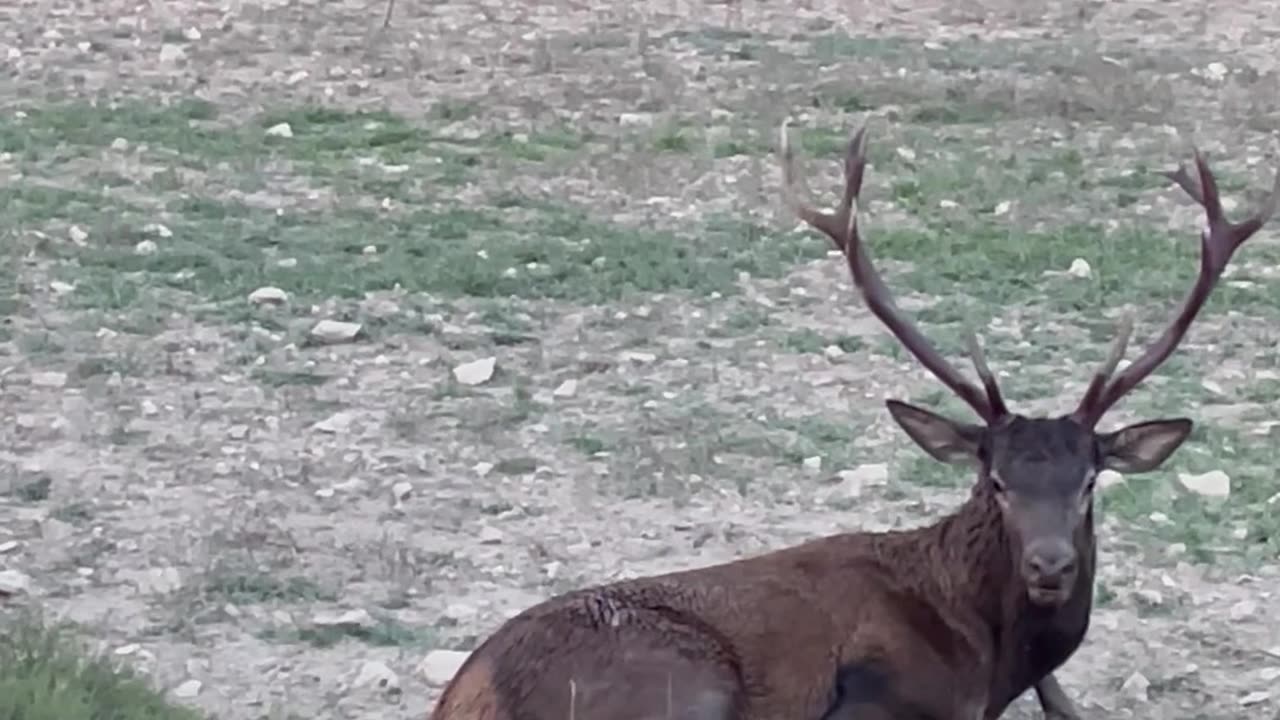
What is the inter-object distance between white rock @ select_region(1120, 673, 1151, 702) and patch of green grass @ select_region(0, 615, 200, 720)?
2583 mm

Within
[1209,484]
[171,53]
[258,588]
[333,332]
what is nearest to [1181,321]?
[1209,484]

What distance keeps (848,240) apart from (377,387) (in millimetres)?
3158

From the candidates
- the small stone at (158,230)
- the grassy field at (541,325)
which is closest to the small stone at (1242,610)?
the grassy field at (541,325)

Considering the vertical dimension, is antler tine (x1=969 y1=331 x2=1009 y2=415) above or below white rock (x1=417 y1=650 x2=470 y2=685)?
above

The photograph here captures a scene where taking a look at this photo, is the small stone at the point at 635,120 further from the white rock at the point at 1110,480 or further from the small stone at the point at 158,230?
the white rock at the point at 1110,480

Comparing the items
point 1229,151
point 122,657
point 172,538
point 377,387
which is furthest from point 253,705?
point 1229,151

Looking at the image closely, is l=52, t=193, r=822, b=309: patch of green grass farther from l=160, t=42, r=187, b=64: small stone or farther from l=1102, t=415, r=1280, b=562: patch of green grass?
l=160, t=42, r=187, b=64: small stone

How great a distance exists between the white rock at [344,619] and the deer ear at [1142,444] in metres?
2.26

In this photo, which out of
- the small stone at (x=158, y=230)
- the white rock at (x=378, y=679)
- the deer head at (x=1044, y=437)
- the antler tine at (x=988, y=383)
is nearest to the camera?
the deer head at (x=1044, y=437)

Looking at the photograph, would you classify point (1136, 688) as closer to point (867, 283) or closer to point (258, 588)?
point (867, 283)

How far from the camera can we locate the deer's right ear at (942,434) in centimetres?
667

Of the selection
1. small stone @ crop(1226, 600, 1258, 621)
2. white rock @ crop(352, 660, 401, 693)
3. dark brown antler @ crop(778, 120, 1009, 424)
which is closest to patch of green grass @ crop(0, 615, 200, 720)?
white rock @ crop(352, 660, 401, 693)

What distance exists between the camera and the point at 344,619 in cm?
746

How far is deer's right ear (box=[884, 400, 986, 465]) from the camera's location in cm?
667
